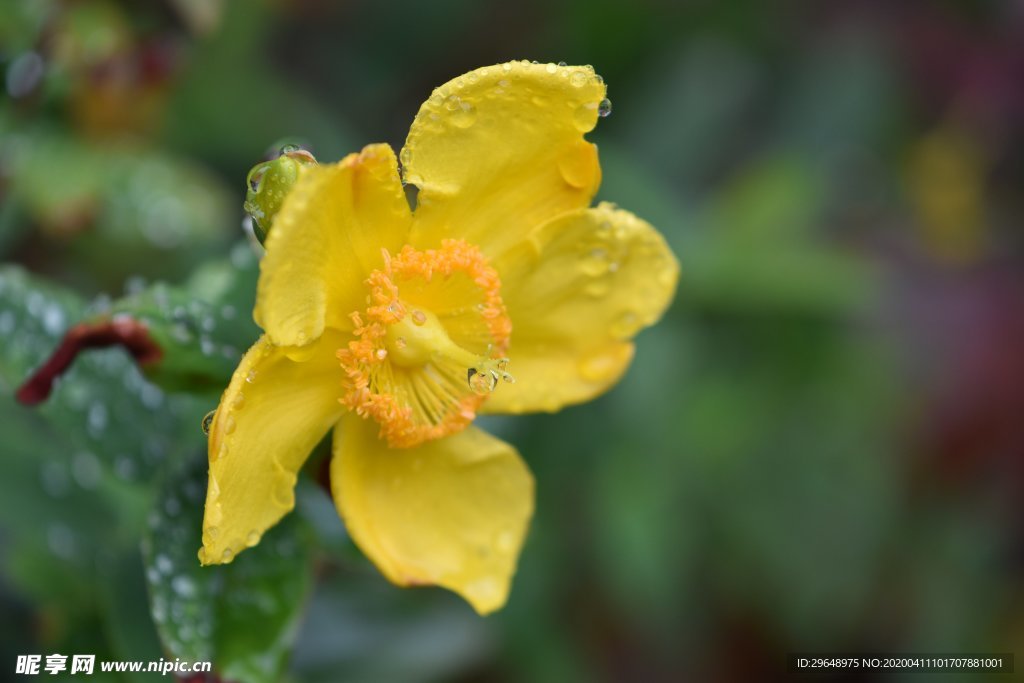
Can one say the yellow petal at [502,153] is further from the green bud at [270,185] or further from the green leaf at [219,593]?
the green leaf at [219,593]

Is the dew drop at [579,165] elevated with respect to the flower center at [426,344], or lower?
elevated

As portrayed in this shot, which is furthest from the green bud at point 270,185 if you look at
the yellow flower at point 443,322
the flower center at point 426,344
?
the flower center at point 426,344

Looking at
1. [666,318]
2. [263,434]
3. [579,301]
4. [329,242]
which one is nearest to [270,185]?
[329,242]

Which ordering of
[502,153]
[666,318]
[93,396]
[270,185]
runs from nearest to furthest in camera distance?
[270,185] → [502,153] → [93,396] → [666,318]

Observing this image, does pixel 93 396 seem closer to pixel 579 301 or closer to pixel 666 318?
pixel 579 301

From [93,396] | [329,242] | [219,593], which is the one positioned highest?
[329,242]

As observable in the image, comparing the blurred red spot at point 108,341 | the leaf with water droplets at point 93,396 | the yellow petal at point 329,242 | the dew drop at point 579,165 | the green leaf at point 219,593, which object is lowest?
the green leaf at point 219,593

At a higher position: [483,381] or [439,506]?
[483,381]
